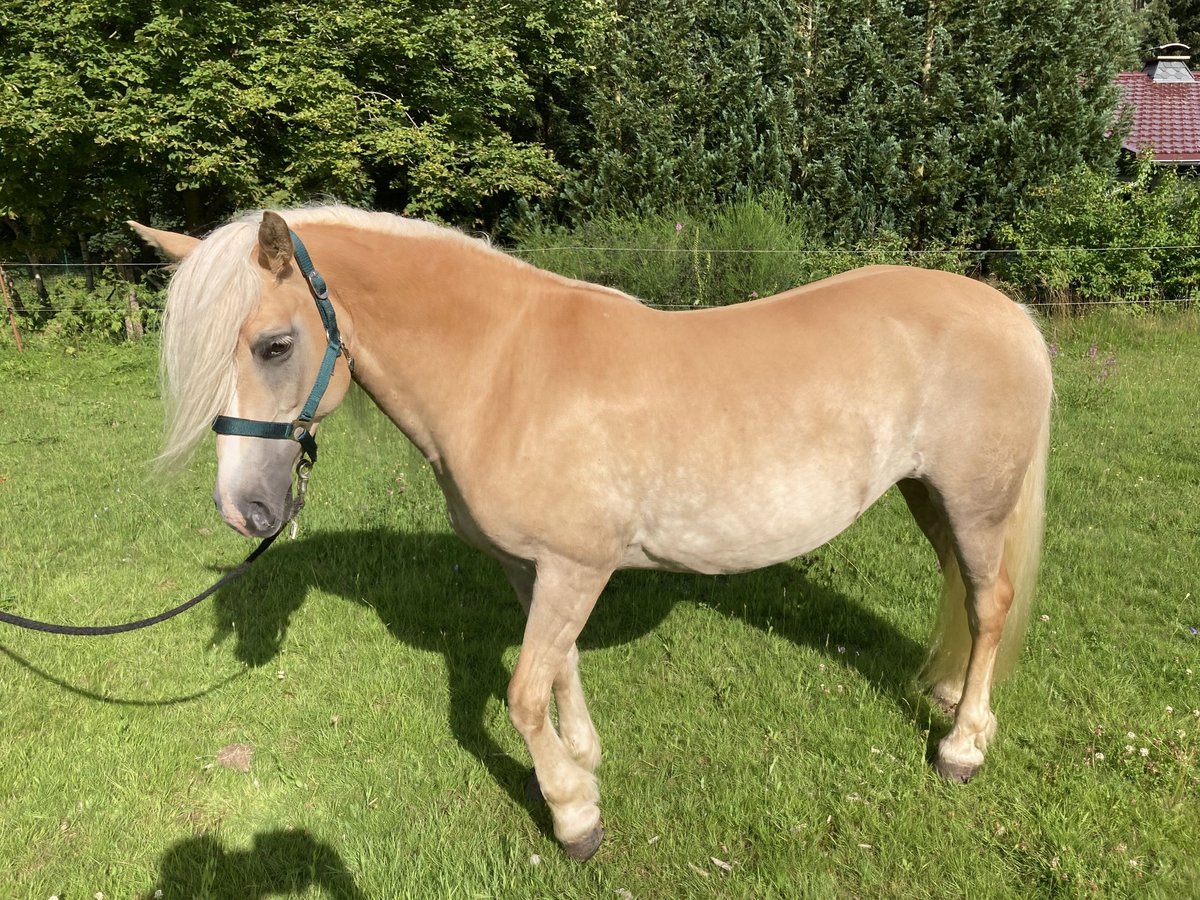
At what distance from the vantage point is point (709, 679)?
337 centimetres

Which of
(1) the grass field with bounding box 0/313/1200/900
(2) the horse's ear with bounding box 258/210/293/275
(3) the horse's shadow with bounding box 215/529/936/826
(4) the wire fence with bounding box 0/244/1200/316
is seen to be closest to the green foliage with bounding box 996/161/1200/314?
(4) the wire fence with bounding box 0/244/1200/316

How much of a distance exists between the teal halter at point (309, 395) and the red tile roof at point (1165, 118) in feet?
64.2

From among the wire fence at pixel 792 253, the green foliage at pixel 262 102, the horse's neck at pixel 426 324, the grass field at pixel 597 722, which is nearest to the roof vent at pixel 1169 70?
the wire fence at pixel 792 253

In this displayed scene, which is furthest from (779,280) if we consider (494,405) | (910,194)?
(494,405)

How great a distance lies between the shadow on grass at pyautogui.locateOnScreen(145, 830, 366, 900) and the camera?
2.35 metres

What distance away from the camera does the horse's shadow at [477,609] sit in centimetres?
336

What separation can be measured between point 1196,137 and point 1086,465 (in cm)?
1710

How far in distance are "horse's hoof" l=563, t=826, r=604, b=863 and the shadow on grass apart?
0.68m

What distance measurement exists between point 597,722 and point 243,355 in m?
2.10

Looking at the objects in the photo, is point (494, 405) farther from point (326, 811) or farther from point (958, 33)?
point (958, 33)

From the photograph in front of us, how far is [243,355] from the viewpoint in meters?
1.97

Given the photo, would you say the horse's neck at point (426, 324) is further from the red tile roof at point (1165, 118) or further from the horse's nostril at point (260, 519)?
the red tile roof at point (1165, 118)

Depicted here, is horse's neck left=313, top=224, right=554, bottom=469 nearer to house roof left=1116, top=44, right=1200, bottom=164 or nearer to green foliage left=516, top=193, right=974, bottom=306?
green foliage left=516, top=193, right=974, bottom=306

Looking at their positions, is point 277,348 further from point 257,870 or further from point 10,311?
point 10,311
